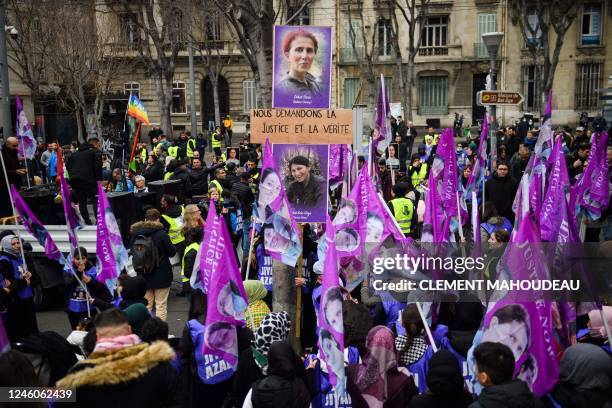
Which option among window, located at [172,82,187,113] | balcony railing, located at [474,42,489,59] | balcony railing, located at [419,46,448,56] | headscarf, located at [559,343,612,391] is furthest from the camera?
window, located at [172,82,187,113]

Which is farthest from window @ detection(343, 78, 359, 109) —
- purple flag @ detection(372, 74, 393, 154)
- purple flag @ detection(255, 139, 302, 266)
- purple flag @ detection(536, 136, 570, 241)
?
purple flag @ detection(255, 139, 302, 266)

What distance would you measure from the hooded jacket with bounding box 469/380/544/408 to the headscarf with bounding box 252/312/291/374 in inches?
52.7

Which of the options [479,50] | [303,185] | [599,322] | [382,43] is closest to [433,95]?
[479,50]

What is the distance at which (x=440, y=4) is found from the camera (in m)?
39.9

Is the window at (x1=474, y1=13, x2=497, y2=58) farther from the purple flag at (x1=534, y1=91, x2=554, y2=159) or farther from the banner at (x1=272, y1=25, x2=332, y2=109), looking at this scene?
the banner at (x1=272, y1=25, x2=332, y2=109)

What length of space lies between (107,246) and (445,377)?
12.8ft

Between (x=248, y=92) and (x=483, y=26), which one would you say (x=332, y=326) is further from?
(x=248, y=92)

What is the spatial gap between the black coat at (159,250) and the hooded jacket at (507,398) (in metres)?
4.88

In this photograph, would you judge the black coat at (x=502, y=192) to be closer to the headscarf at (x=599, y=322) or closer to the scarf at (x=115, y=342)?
the headscarf at (x=599, y=322)

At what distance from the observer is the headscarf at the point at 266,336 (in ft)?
14.5

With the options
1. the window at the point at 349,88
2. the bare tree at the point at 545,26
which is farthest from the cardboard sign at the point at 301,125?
the window at the point at 349,88

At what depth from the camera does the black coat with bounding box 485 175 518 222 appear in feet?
34.9

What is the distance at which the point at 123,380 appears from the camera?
3674mm

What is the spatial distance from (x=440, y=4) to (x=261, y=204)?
1423 inches
